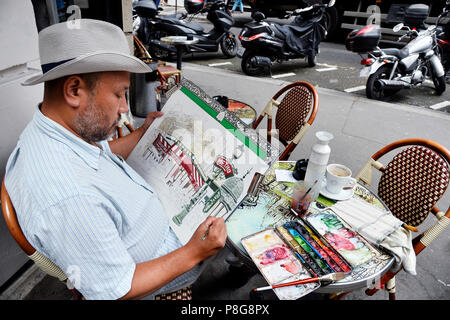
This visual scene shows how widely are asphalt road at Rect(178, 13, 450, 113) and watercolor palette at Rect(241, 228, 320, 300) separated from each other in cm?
529

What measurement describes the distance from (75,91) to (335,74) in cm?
676

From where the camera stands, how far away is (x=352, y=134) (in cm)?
408

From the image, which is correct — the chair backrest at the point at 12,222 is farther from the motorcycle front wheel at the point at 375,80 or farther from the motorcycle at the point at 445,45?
the motorcycle at the point at 445,45

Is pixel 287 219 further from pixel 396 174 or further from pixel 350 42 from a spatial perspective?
pixel 350 42

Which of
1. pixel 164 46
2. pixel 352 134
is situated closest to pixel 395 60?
pixel 352 134

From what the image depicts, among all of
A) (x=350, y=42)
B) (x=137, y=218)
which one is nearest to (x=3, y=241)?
(x=137, y=218)

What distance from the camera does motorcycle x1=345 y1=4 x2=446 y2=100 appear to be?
4777mm

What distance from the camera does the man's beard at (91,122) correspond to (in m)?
0.93

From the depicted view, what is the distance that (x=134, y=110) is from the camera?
4203 millimetres

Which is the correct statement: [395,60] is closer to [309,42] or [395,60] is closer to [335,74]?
[335,74]

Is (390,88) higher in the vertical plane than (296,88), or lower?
lower

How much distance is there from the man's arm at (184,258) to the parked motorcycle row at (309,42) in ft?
16.0

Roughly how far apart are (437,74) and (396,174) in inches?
198

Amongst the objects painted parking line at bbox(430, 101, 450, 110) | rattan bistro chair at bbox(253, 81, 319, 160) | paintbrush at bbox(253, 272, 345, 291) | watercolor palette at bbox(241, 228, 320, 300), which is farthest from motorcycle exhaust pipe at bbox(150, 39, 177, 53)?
paintbrush at bbox(253, 272, 345, 291)
